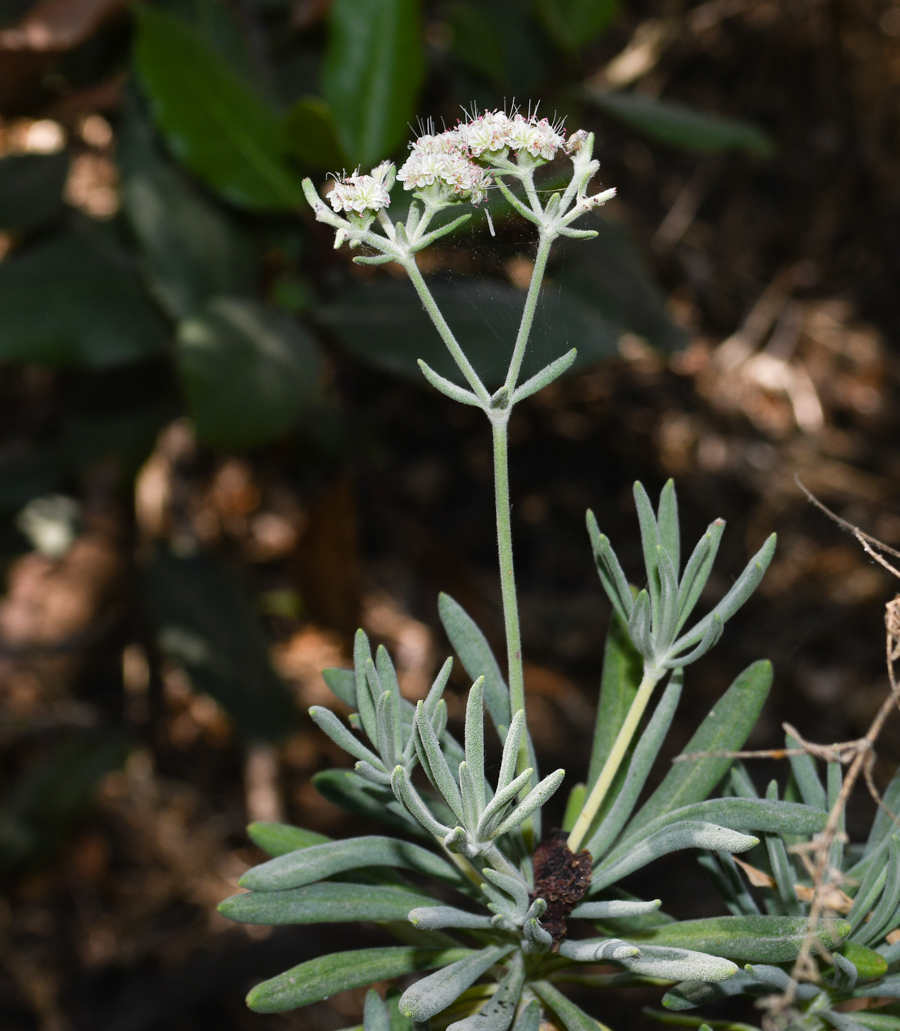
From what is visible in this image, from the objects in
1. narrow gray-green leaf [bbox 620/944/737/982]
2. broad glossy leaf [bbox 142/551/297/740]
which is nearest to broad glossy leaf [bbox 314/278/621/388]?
broad glossy leaf [bbox 142/551/297/740]

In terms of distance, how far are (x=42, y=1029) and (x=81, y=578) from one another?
37.0 inches

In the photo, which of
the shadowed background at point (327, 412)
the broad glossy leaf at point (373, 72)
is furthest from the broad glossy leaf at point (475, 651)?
the broad glossy leaf at point (373, 72)

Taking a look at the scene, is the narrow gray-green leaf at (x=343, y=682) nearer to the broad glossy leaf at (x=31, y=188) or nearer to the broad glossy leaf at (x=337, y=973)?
the broad glossy leaf at (x=337, y=973)

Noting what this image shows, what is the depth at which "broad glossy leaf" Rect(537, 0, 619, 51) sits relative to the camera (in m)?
1.62

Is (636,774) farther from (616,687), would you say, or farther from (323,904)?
(323,904)

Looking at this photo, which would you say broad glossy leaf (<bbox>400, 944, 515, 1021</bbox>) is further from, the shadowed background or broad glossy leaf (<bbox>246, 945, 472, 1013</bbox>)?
the shadowed background

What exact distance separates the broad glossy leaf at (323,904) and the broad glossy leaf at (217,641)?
1240 millimetres

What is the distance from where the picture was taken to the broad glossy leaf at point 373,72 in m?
1.34

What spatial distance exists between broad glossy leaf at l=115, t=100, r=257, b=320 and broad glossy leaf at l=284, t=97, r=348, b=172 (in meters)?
0.25

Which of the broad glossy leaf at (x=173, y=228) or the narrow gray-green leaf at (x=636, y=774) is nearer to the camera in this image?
the narrow gray-green leaf at (x=636, y=774)

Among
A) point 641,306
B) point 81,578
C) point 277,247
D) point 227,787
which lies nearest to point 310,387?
point 277,247

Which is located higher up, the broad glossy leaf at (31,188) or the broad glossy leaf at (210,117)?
the broad glossy leaf at (210,117)

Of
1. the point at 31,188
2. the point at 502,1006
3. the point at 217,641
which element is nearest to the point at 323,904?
the point at 502,1006

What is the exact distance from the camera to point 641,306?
71.1 inches
